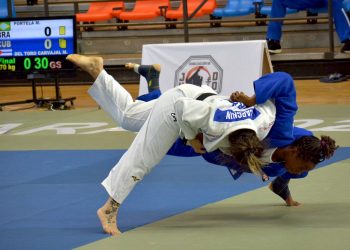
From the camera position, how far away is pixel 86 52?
16.0 m

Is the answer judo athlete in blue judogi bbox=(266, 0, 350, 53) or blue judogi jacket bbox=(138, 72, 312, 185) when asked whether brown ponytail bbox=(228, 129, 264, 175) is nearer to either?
blue judogi jacket bbox=(138, 72, 312, 185)

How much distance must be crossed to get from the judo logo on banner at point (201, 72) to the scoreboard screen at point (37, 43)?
1.61m

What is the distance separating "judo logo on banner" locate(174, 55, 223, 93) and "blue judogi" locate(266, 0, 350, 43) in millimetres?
2610

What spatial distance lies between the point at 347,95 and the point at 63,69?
147 inches

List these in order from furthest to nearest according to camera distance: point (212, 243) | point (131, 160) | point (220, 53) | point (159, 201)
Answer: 1. point (220, 53)
2. point (159, 201)
3. point (131, 160)
4. point (212, 243)

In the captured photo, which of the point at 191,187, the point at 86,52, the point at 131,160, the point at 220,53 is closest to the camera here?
the point at 131,160

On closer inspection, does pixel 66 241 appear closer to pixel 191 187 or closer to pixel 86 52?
pixel 191 187

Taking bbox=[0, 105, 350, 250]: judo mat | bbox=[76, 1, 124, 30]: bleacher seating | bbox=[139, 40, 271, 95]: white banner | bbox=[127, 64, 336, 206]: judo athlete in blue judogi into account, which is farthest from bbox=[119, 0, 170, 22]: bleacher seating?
bbox=[127, 64, 336, 206]: judo athlete in blue judogi

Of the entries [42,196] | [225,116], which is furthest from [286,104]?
[42,196]

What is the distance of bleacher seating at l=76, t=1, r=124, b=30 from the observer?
631 inches

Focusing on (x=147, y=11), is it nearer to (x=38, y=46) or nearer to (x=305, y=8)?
(x=305, y=8)

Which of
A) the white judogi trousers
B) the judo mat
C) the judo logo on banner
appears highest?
the white judogi trousers

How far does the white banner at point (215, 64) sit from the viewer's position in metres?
10.9

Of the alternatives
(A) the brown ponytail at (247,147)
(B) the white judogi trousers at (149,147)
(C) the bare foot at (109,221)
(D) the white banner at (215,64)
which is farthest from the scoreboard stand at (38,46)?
(A) the brown ponytail at (247,147)
